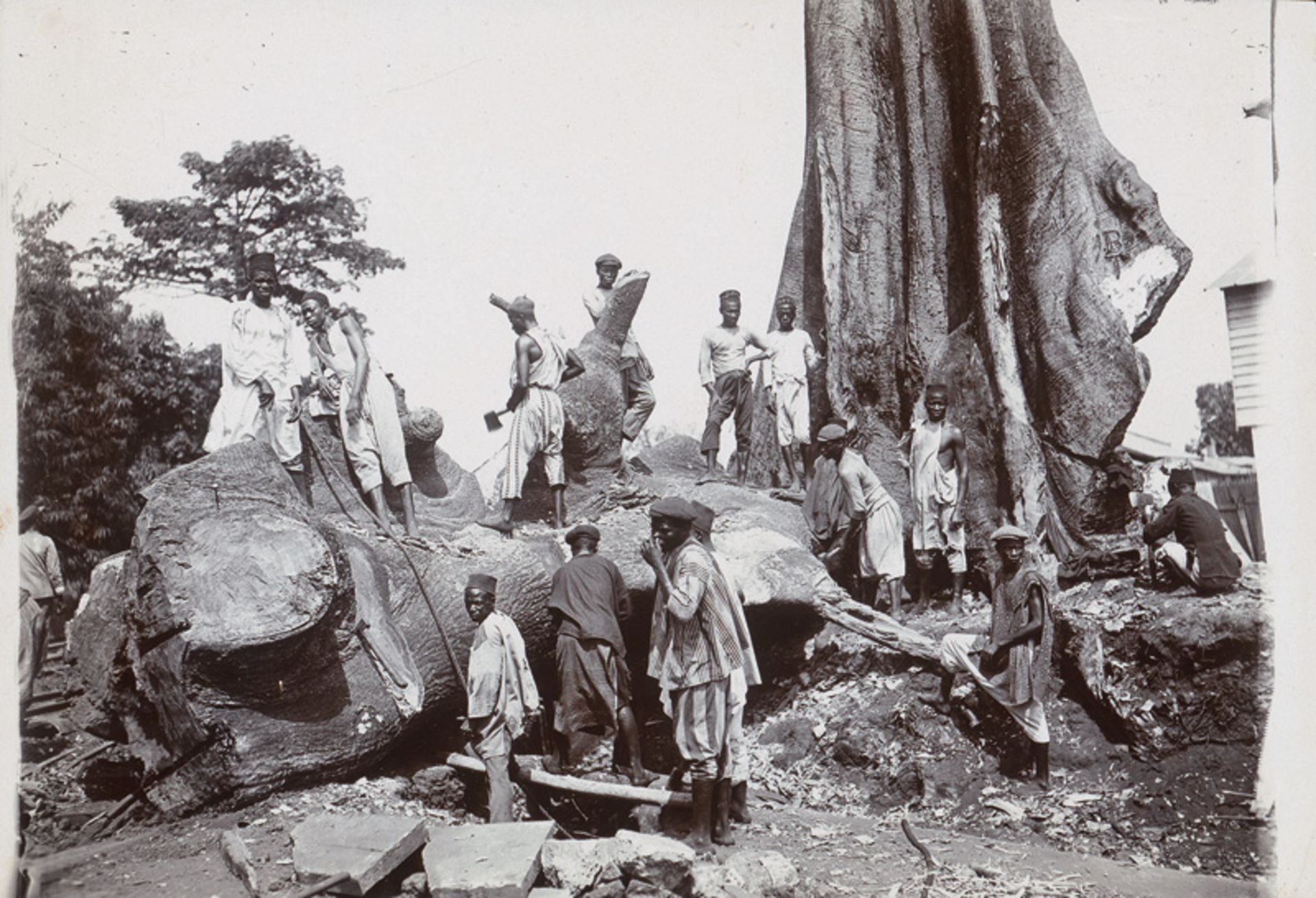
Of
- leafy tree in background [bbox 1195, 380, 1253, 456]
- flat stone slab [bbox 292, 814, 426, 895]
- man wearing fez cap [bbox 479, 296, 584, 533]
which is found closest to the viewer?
flat stone slab [bbox 292, 814, 426, 895]

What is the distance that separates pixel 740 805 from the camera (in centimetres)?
481

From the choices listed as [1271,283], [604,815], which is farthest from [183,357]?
[1271,283]

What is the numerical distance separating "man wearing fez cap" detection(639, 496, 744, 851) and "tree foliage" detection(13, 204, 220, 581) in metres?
3.09

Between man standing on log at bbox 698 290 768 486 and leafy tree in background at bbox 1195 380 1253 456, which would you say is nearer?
leafy tree in background at bbox 1195 380 1253 456

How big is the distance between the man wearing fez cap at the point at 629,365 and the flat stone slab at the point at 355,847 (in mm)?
3923

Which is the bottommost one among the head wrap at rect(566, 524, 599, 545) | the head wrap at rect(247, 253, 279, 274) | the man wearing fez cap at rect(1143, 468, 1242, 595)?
the man wearing fez cap at rect(1143, 468, 1242, 595)

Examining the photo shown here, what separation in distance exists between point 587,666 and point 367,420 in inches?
85.9

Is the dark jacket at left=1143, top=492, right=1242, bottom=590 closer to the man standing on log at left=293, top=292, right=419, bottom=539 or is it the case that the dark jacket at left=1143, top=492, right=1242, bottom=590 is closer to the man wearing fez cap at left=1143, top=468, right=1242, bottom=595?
the man wearing fez cap at left=1143, top=468, right=1242, bottom=595

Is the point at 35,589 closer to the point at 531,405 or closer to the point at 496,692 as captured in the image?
the point at 496,692

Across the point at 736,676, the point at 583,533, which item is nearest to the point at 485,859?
the point at 736,676

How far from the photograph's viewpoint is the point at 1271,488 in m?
5.02

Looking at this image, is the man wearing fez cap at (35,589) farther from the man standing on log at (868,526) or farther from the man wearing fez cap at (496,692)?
the man standing on log at (868,526)

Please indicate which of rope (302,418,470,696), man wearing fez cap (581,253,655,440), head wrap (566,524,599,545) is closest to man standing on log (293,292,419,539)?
rope (302,418,470,696)

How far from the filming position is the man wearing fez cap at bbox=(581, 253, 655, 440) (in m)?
7.53
